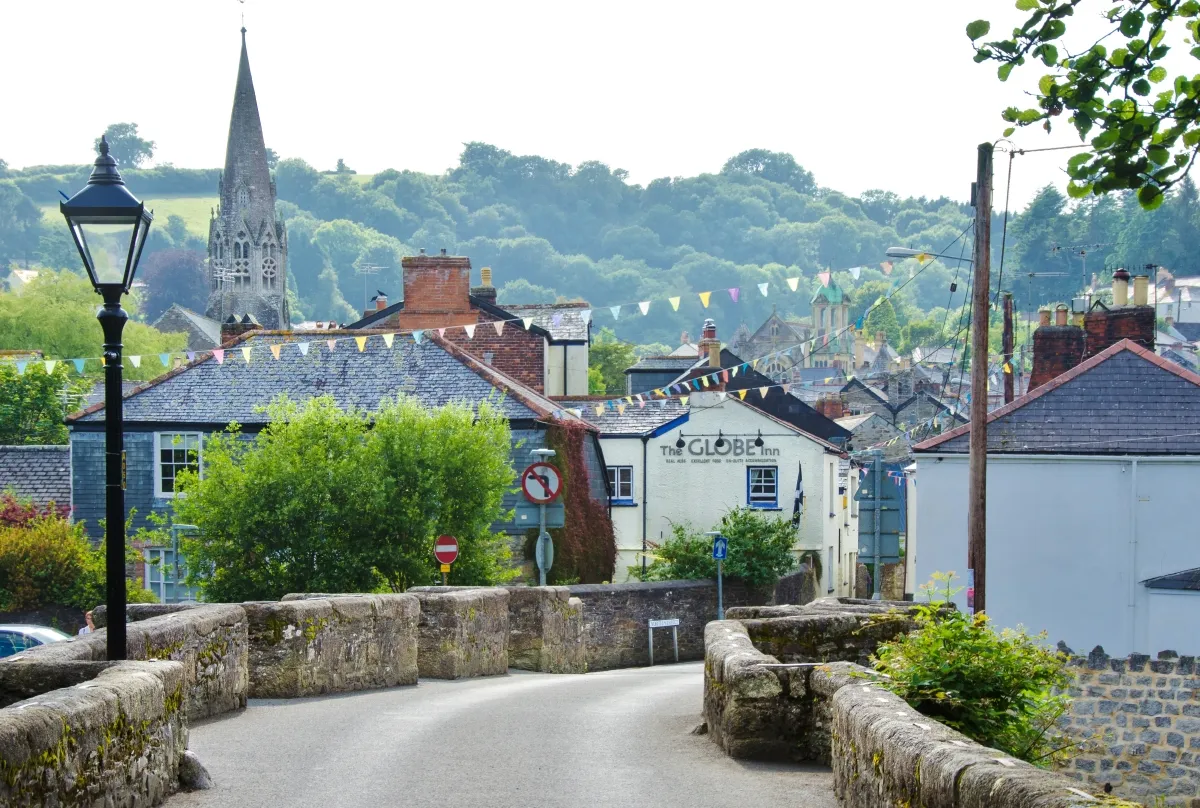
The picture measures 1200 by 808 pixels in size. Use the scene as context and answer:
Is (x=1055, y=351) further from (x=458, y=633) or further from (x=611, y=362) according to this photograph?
(x=611, y=362)

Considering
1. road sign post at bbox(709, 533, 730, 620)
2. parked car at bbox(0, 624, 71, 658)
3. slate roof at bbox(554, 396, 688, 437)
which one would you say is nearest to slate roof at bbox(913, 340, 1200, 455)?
road sign post at bbox(709, 533, 730, 620)

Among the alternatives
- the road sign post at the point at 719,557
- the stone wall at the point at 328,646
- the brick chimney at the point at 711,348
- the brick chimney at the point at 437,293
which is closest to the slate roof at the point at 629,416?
the brick chimney at the point at 437,293

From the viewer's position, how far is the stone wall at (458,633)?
1703 cm

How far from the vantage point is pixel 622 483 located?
43719 mm

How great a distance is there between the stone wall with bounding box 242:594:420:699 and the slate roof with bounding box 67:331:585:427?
1997cm

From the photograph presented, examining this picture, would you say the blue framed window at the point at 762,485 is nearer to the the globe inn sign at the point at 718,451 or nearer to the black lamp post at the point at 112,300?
the the globe inn sign at the point at 718,451

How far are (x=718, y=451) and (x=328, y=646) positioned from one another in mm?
29894

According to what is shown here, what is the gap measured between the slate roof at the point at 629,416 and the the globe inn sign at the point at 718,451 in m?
0.90

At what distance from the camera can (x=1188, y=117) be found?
8.91 m

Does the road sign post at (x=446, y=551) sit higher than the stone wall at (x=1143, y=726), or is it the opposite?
the road sign post at (x=446, y=551)

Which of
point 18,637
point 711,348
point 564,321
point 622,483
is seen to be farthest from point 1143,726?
point 711,348

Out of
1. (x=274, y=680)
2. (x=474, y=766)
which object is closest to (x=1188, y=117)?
(x=474, y=766)

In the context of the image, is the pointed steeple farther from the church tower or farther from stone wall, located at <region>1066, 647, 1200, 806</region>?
stone wall, located at <region>1066, 647, 1200, 806</region>

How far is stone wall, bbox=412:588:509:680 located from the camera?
17.0 m
